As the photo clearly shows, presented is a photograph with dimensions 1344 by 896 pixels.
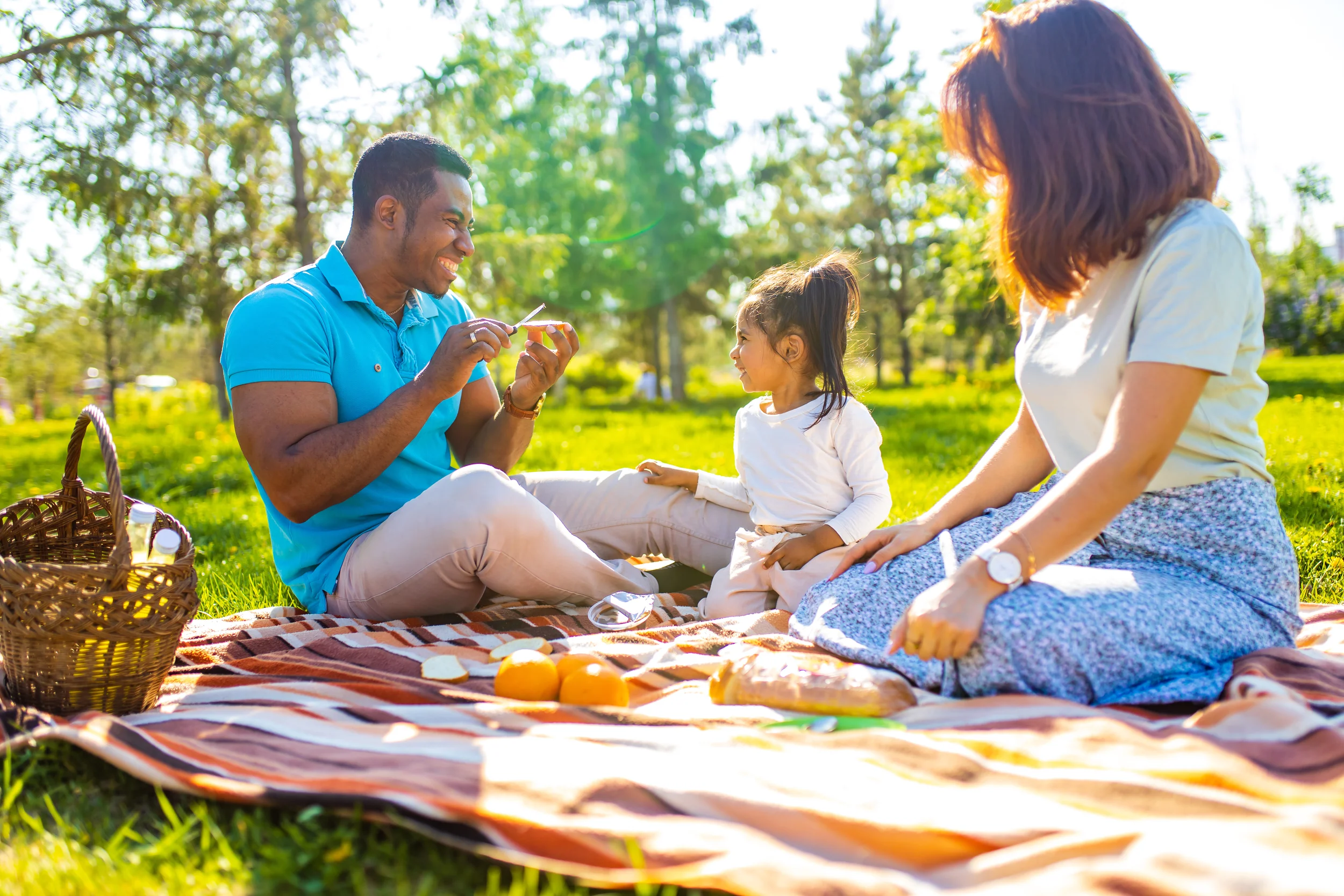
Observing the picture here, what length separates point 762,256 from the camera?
81.6ft

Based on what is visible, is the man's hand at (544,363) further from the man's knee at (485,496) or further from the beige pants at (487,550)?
the man's knee at (485,496)

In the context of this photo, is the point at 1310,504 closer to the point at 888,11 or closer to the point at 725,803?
the point at 725,803

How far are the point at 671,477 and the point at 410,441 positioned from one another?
3.32ft

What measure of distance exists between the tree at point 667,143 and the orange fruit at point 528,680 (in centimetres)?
1798

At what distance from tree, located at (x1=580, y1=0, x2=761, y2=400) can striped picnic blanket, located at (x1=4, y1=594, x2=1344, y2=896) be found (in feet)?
59.8

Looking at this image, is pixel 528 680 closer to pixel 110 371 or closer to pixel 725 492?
pixel 725 492

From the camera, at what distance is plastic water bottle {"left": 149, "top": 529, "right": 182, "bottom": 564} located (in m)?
2.07

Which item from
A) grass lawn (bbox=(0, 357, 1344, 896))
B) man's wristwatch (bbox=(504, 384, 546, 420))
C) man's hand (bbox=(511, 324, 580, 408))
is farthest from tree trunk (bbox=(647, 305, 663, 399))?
man's hand (bbox=(511, 324, 580, 408))

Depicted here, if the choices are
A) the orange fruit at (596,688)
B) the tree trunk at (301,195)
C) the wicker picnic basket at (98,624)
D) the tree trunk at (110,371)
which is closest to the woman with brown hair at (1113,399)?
the orange fruit at (596,688)

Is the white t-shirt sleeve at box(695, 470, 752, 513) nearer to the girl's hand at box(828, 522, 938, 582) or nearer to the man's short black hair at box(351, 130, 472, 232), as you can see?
the girl's hand at box(828, 522, 938, 582)

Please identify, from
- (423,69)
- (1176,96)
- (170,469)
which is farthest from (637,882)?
(423,69)

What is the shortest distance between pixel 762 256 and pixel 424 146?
2240 cm

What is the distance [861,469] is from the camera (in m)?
2.87

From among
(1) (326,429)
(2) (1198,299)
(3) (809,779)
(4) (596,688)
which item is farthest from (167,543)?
(2) (1198,299)
